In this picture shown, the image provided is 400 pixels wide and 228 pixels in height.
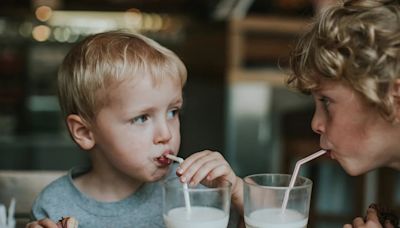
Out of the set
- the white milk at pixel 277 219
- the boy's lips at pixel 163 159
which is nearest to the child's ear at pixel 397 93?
the white milk at pixel 277 219

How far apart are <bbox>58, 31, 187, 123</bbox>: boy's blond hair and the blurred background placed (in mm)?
1906

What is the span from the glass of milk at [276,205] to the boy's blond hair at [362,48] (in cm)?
19

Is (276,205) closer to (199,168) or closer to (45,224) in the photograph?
(199,168)

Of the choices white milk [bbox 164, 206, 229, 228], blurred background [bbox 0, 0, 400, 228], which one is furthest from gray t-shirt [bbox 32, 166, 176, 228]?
blurred background [bbox 0, 0, 400, 228]

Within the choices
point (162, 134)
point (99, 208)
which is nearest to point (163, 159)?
point (162, 134)

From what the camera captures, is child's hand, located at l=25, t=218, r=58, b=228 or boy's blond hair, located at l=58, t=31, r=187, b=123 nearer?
child's hand, located at l=25, t=218, r=58, b=228

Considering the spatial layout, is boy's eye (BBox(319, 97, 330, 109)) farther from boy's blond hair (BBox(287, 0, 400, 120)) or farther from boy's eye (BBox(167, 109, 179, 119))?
boy's eye (BBox(167, 109, 179, 119))

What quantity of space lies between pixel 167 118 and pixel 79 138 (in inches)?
8.9

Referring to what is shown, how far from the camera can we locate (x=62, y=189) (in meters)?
1.38

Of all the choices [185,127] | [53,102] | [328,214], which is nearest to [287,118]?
[328,214]

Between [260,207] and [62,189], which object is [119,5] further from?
[260,207]

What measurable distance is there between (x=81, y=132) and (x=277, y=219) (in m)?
0.54

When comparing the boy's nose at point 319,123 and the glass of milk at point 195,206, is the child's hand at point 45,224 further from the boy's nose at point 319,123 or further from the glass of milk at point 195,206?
the boy's nose at point 319,123

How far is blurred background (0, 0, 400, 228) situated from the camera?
3361 mm
